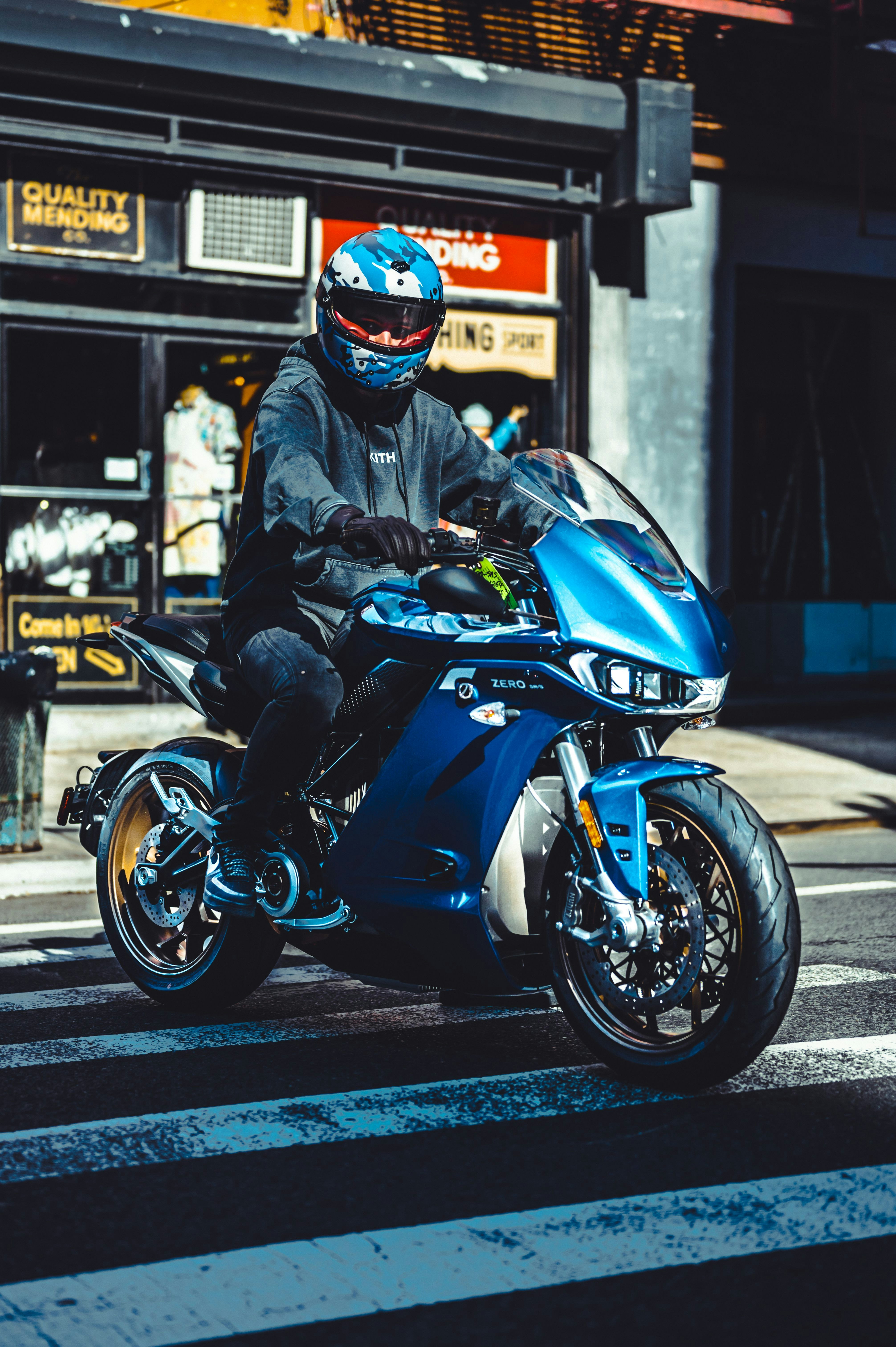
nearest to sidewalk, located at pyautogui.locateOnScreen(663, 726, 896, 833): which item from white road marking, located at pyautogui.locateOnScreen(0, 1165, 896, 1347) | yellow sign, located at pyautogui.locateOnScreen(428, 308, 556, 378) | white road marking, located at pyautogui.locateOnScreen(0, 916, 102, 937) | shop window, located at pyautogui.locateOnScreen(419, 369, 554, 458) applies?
shop window, located at pyautogui.locateOnScreen(419, 369, 554, 458)

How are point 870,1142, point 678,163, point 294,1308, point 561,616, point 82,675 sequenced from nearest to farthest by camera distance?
point 294,1308
point 870,1142
point 561,616
point 82,675
point 678,163

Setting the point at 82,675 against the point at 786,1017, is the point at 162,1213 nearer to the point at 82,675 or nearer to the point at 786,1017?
the point at 786,1017

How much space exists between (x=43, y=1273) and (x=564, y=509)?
2.28 m

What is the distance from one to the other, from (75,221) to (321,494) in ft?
27.6

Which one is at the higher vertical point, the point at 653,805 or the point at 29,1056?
the point at 653,805

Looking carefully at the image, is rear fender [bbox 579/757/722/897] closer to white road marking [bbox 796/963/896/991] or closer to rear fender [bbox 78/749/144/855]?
white road marking [bbox 796/963/896/991]

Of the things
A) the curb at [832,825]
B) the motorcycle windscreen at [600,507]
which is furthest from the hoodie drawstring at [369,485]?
the curb at [832,825]

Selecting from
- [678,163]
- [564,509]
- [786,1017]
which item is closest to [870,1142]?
[786,1017]

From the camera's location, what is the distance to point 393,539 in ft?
14.0

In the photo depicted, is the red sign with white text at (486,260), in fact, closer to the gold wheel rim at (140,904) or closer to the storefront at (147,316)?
the storefront at (147,316)

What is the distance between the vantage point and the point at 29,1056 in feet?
16.0

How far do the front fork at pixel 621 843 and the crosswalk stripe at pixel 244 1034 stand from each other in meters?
0.75

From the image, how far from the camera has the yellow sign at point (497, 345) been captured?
13.8 metres

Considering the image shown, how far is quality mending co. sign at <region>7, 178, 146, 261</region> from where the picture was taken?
1202 cm
